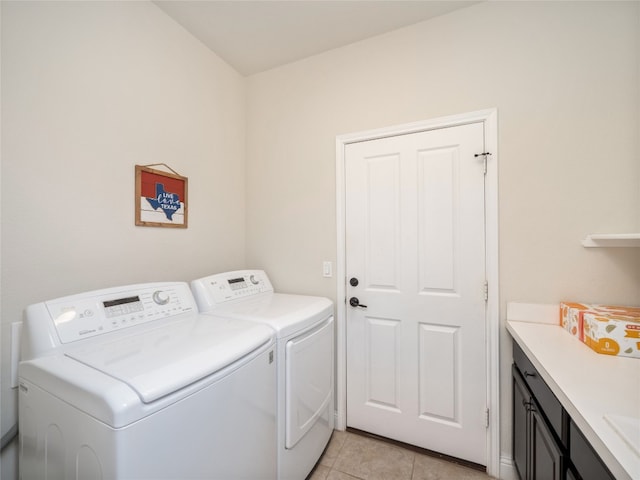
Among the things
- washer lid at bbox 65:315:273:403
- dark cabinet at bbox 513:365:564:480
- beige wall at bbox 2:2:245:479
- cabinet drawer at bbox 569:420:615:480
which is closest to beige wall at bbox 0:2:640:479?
beige wall at bbox 2:2:245:479

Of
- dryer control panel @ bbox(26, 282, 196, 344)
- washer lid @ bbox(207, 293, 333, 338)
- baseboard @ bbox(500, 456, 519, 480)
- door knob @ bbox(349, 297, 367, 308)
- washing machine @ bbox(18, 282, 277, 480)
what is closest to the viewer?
washing machine @ bbox(18, 282, 277, 480)

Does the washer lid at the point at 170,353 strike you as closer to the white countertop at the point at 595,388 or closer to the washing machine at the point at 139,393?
the washing machine at the point at 139,393

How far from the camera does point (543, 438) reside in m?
1.02

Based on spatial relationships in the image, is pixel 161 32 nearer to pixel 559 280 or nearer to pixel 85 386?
pixel 85 386

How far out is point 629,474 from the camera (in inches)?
21.1

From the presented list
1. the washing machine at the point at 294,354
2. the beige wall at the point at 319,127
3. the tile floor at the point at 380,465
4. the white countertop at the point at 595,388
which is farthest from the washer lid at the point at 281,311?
the white countertop at the point at 595,388

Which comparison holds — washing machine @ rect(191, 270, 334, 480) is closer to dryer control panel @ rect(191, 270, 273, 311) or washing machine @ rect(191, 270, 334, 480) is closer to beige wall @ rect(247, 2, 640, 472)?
dryer control panel @ rect(191, 270, 273, 311)

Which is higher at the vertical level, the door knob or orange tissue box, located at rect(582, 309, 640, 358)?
orange tissue box, located at rect(582, 309, 640, 358)

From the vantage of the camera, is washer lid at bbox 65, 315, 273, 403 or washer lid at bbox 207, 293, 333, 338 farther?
washer lid at bbox 207, 293, 333, 338

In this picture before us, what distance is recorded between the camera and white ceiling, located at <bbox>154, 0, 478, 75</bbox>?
1618mm

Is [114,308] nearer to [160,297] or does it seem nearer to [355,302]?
[160,297]

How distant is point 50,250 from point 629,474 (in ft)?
6.51

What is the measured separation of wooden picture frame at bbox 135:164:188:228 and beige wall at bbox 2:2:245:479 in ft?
0.16

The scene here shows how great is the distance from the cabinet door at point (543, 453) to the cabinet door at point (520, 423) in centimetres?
10
